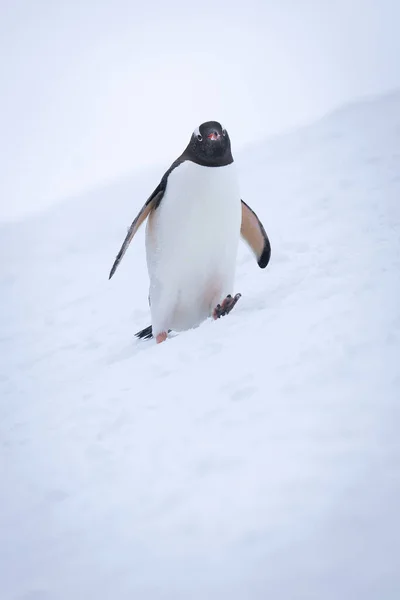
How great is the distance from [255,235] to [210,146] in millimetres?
923

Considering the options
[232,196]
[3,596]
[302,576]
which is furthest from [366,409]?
[232,196]

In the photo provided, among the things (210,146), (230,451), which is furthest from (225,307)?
(230,451)

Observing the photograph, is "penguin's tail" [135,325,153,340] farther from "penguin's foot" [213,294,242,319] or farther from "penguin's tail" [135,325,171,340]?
"penguin's foot" [213,294,242,319]

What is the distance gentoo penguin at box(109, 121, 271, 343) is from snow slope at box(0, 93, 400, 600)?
0.28 m

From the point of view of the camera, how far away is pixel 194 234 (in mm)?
3467

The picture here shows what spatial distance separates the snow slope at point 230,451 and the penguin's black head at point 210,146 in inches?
34.7

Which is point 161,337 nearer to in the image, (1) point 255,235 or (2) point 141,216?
(2) point 141,216

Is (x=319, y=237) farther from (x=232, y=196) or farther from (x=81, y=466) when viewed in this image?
(x=81, y=466)

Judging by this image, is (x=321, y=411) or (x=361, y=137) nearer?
(x=321, y=411)

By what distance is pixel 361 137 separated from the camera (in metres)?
7.69

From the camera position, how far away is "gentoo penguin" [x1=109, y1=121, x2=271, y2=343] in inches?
135

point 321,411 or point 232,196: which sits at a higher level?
point 232,196

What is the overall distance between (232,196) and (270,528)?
7.23 ft

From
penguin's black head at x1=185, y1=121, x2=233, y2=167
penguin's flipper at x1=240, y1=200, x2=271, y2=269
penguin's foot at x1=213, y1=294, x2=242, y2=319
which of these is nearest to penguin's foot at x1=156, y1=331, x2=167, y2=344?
penguin's foot at x1=213, y1=294, x2=242, y2=319
